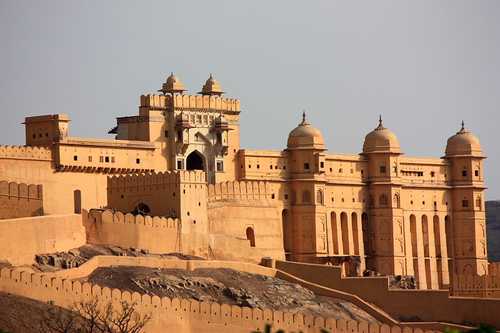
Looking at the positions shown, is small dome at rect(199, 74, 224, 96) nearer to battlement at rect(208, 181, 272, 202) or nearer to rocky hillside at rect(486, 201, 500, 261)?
battlement at rect(208, 181, 272, 202)

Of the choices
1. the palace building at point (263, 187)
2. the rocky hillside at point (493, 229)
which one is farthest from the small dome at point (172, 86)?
the rocky hillside at point (493, 229)

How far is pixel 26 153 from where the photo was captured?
80938mm

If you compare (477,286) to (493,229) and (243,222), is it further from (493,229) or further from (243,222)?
(493,229)

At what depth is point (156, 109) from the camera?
284 ft

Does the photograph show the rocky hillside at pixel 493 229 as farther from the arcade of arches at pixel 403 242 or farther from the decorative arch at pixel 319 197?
the decorative arch at pixel 319 197

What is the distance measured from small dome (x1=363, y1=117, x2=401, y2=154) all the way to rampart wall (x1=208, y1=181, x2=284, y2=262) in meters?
8.10

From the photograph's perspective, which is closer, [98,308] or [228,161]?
[98,308]

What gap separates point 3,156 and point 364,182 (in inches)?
823

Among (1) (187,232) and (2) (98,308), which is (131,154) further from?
(2) (98,308)

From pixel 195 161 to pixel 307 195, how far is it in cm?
559

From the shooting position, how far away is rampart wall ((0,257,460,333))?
217 ft

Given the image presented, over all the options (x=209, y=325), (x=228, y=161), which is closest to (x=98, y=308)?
(x=209, y=325)

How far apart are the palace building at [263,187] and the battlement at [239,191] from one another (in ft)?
0.20

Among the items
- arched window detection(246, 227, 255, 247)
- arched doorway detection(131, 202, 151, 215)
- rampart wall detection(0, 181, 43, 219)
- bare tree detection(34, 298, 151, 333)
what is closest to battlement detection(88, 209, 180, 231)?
arched doorway detection(131, 202, 151, 215)
